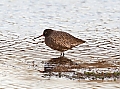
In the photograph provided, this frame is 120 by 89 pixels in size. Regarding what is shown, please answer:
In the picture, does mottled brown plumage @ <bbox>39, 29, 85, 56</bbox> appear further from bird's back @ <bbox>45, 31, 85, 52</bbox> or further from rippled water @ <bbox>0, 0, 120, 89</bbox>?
rippled water @ <bbox>0, 0, 120, 89</bbox>

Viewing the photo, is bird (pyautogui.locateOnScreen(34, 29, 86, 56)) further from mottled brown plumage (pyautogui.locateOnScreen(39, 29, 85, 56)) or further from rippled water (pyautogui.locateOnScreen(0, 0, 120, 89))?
rippled water (pyautogui.locateOnScreen(0, 0, 120, 89))

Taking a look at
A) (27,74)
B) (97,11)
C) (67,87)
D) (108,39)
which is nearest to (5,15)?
(97,11)

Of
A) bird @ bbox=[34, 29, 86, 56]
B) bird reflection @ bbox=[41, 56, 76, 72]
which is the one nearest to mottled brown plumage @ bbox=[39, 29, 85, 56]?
bird @ bbox=[34, 29, 86, 56]

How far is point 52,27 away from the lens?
14.2m

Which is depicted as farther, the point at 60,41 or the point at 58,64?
the point at 60,41

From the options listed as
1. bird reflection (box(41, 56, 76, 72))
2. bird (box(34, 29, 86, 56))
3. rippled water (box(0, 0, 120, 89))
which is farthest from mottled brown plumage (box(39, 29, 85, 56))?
bird reflection (box(41, 56, 76, 72))

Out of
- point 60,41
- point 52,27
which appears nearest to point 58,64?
point 60,41

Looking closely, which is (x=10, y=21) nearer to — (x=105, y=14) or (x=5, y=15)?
(x=5, y=15)

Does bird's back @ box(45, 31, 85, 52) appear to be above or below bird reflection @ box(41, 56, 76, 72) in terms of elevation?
above

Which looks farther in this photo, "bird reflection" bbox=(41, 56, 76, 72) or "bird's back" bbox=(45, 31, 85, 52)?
"bird's back" bbox=(45, 31, 85, 52)

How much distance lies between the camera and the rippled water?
899cm

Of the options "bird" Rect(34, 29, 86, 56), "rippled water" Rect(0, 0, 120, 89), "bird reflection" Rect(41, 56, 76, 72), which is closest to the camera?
"rippled water" Rect(0, 0, 120, 89)

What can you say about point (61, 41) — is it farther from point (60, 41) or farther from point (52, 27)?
point (52, 27)

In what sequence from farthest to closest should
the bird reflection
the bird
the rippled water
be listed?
the bird < the bird reflection < the rippled water
